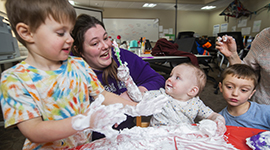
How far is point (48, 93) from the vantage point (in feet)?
1.86

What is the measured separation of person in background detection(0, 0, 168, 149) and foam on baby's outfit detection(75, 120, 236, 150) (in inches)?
3.8

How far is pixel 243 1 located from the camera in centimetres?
588

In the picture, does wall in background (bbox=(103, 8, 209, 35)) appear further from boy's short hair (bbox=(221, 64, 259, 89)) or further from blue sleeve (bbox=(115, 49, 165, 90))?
boy's short hair (bbox=(221, 64, 259, 89))

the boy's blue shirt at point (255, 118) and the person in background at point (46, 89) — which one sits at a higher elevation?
the person in background at point (46, 89)

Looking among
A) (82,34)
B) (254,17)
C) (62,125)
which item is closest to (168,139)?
(62,125)

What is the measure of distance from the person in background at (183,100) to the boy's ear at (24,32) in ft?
2.15

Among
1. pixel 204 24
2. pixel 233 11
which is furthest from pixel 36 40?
pixel 204 24

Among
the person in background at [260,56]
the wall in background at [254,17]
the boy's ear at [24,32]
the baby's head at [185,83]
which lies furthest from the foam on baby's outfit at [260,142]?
the wall in background at [254,17]

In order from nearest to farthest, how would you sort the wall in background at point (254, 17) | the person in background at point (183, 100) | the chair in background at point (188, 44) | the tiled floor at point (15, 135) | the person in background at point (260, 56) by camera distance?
1. the person in background at point (183, 100)
2. the person in background at point (260, 56)
3. the tiled floor at point (15, 135)
4. the chair in background at point (188, 44)
5. the wall in background at point (254, 17)

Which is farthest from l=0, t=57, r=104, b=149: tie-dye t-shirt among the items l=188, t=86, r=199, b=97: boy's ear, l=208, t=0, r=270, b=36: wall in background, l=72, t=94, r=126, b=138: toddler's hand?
l=208, t=0, r=270, b=36: wall in background

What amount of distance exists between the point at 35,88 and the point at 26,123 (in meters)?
0.12

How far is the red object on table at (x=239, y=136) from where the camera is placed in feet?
1.88

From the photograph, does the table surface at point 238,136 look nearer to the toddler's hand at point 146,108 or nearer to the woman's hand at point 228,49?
the toddler's hand at point 146,108

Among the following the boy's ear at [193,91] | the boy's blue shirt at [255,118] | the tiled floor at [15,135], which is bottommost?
the tiled floor at [15,135]
